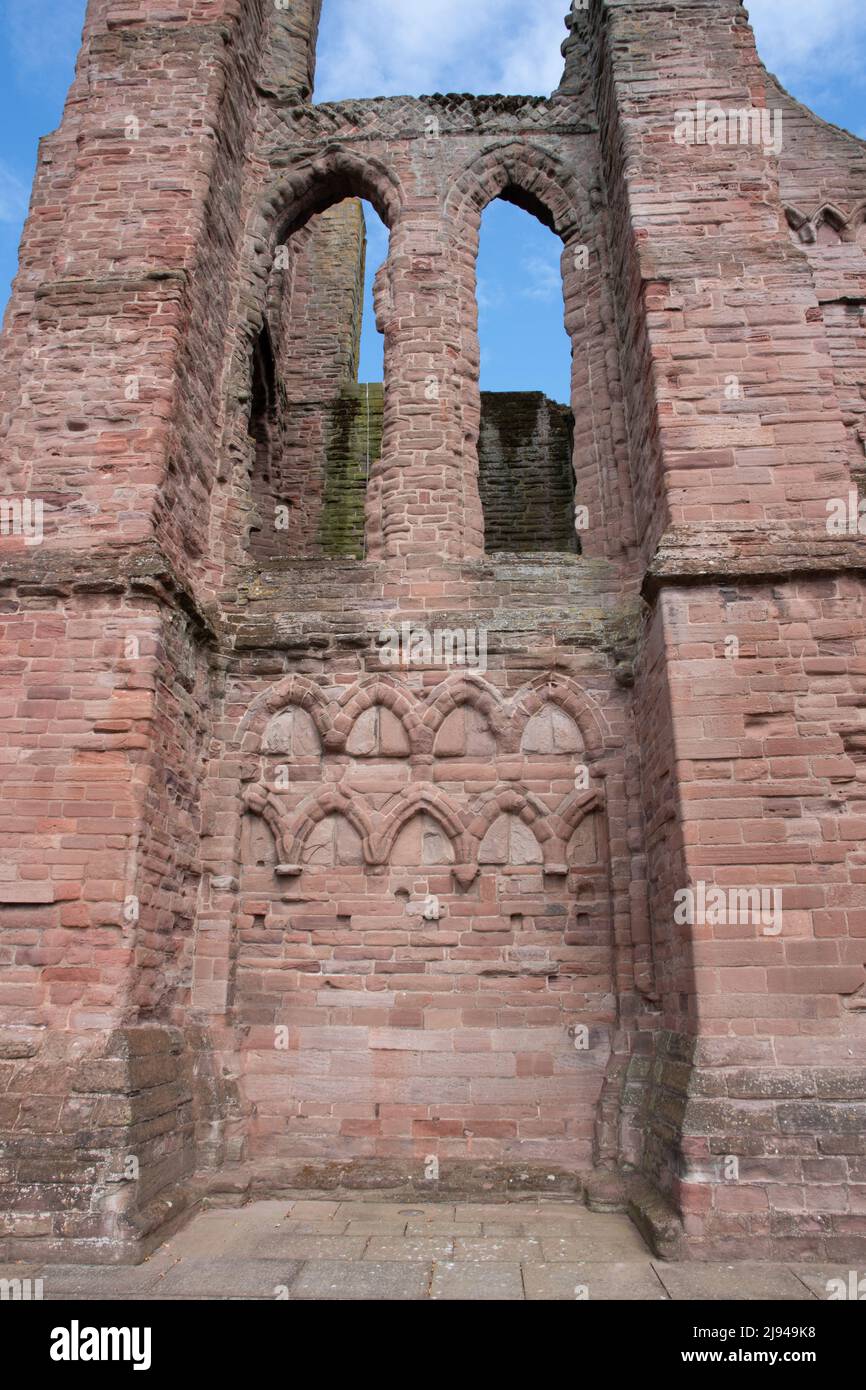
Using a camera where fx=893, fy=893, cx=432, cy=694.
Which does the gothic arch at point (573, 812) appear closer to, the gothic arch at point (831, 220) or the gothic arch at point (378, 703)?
the gothic arch at point (378, 703)

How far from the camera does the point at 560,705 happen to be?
24.1 ft

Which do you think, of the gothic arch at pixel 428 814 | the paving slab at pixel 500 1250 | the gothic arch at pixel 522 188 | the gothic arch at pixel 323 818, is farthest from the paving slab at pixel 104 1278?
the gothic arch at pixel 522 188

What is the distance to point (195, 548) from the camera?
7578 mm

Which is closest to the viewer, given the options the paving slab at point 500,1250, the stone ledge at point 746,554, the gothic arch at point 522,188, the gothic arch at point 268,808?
the paving slab at point 500,1250

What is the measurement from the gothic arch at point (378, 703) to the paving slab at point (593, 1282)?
3714 mm

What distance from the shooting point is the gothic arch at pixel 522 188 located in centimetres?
911

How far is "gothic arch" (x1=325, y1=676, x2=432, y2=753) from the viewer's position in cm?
721

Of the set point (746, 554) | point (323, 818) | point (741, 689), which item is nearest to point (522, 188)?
point (746, 554)

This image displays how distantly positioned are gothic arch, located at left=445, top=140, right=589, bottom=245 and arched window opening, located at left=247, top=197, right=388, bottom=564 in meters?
1.70

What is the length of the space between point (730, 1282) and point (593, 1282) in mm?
662

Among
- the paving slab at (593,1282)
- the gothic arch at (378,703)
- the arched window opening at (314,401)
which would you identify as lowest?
the paving slab at (593,1282)

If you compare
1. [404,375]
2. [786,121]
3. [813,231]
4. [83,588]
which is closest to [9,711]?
[83,588]

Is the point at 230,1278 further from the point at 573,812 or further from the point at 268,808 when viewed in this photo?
the point at 573,812

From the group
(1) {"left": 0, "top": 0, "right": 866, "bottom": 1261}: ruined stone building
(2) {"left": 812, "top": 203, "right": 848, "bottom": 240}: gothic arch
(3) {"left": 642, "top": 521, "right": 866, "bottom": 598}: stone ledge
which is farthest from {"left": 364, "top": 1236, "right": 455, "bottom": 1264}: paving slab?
(2) {"left": 812, "top": 203, "right": 848, "bottom": 240}: gothic arch
